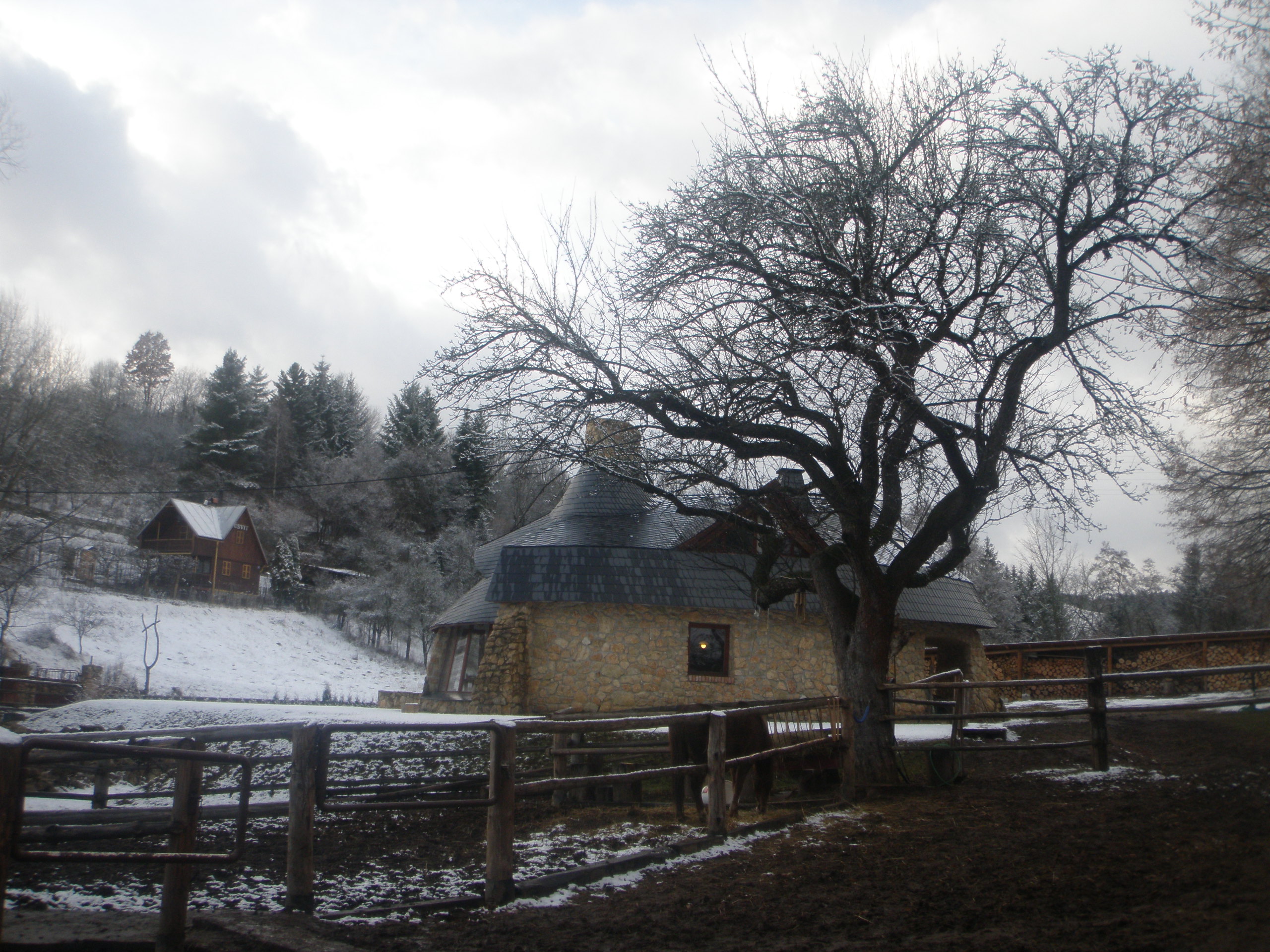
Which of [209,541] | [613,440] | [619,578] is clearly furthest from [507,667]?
[209,541]

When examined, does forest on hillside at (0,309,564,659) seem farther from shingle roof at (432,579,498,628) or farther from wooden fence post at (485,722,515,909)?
wooden fence post at (485,722,515,909)

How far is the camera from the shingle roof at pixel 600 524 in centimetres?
1853

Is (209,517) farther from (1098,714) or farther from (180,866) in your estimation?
(180,866)

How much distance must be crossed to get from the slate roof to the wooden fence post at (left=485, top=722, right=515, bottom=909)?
37.3 feet

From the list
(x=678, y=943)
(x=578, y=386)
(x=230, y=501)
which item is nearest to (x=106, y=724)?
(x=578, y=386)

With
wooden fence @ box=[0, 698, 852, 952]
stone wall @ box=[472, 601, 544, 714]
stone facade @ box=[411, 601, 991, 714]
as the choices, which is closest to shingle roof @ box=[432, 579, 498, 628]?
stone wall @ box=[472, 601, 544, 714]

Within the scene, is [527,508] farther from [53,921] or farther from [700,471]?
[53,921]

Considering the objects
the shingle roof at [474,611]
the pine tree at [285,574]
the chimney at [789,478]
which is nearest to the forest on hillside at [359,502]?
the pine tree at [285,574]

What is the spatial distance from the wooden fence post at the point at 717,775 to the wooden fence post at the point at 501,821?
2.12 meters

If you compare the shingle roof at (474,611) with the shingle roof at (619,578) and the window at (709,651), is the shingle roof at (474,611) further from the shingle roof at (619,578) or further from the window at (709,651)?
the window at (709,651)

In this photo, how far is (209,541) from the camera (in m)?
39.4

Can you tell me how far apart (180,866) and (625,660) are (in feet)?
45.7

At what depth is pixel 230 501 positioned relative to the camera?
45.8 metres

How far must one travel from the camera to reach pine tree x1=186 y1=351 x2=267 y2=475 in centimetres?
4559
